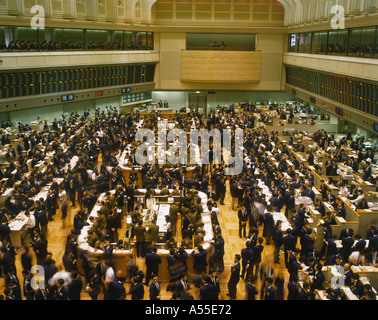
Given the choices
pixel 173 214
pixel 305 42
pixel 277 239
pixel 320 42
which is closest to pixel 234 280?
pixel 277 239

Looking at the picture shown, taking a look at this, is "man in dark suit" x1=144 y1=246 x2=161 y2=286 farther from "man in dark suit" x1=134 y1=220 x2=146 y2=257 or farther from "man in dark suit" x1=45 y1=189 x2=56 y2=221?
"man in dark suit" x1=45 y1=189 x2=56 y2=221

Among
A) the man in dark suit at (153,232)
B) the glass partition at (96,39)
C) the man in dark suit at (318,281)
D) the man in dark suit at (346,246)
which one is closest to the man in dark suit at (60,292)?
the man in dark suit at (153,232)

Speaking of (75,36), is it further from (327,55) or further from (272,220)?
(272,220)

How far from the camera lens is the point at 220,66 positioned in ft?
103

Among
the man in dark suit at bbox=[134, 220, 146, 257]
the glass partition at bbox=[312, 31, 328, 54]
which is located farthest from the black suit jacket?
the glass partition at bbox=[312, 31, 328, 54]

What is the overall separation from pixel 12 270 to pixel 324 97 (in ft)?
65.3

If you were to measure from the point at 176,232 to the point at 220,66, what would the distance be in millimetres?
22303

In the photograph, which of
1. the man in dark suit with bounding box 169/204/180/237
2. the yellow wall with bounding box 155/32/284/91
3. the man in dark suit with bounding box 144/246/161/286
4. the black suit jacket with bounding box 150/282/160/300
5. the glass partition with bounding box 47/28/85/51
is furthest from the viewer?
the yellow wall with bounding box 155/32/284/91

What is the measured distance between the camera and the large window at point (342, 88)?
17.0 m

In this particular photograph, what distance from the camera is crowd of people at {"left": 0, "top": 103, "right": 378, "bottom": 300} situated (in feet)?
25.0

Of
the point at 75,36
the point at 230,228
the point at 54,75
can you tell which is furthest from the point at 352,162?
the point at 75,36

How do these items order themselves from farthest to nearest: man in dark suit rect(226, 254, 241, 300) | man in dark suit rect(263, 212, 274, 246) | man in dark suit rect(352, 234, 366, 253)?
man in dark suit rect(263, 212, 274, 246) < man in dark suit rect(352, 234, 366, 253) < man in dark suit rect(226, 254, 241, 300)

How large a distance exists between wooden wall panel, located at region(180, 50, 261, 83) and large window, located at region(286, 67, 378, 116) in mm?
4141

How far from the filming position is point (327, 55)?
21625 millimetres
